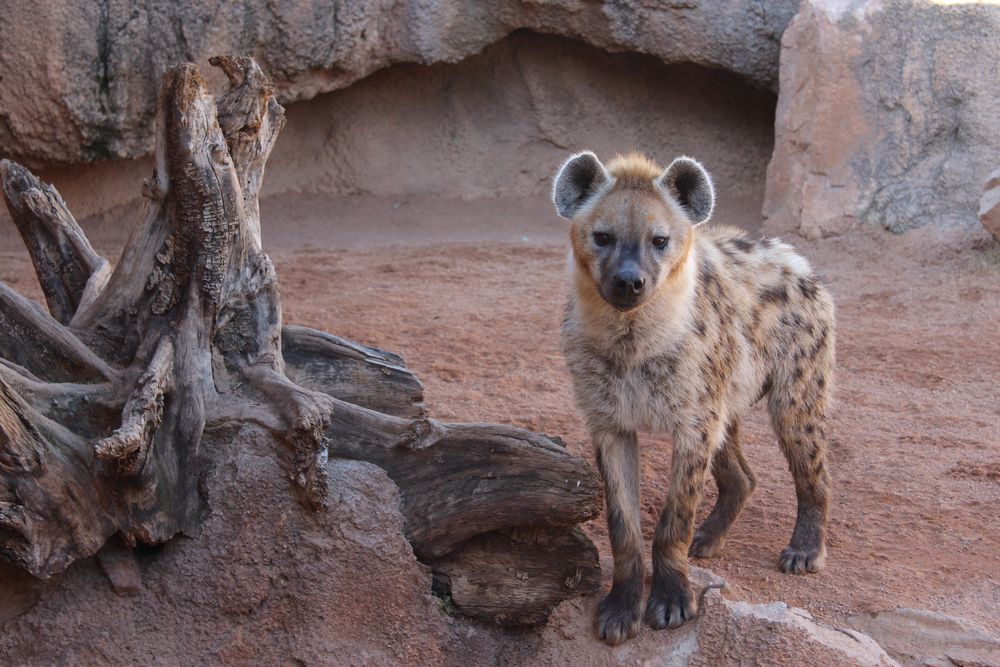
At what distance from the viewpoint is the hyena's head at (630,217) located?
2730 mm

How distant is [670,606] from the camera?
2.63 meters

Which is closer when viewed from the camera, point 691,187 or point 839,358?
point 691,187

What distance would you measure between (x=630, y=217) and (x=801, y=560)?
1.10 m

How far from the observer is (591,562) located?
2646 mm

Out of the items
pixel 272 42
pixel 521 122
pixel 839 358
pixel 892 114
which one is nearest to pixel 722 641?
pixel 839 358

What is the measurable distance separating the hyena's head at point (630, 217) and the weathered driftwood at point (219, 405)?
19.3 inches

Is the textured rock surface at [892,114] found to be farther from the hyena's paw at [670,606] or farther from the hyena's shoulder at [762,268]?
the hyena's paw at [670,606]

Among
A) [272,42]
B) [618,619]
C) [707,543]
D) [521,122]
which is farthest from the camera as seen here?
[521,122]

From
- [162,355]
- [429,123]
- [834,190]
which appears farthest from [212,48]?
[162,355]

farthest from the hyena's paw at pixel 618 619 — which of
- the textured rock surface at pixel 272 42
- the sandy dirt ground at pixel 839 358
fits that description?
the textured rock surface at pixel 272 42

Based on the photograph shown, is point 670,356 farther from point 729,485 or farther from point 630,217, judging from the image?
point 729,485

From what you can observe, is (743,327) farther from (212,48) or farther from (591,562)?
(212,48)

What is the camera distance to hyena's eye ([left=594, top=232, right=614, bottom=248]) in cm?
283

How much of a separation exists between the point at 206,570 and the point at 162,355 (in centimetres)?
50
